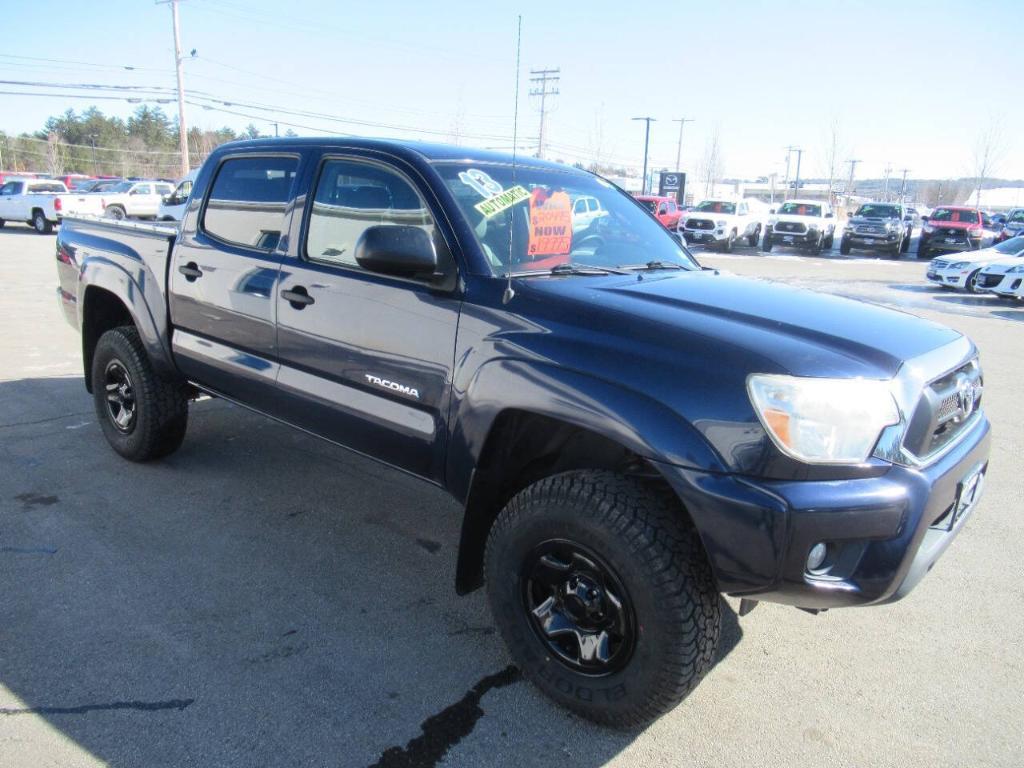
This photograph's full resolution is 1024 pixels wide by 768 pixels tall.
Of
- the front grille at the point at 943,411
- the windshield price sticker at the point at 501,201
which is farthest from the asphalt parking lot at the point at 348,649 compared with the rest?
the windshield price sticker at the point at 501,201

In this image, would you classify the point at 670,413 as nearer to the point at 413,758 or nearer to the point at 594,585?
the point at 594,585

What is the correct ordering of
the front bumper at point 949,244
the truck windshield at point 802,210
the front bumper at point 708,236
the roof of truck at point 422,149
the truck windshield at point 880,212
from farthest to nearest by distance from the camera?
the truck windshield at point 802,210 → the truck windshield at point 880,212 → the front bumper at point 708,236 → the front bumper at point 949,244 → the roof of truck at point 422,149

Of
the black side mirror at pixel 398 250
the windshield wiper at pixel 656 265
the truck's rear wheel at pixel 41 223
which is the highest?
the black side mirror at pixel 398 250

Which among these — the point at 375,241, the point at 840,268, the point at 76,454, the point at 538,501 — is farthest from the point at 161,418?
the point at 840,268

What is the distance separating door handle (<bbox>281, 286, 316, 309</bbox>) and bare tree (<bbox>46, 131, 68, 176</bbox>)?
77.7 metres

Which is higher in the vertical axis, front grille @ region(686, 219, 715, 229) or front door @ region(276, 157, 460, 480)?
front door @ region(276, 157, 460, 480)

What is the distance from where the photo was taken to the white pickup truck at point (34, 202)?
23016mm

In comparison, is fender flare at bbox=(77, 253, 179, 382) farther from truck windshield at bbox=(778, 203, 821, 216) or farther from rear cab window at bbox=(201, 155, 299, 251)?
truck windshield at bbox=(778, 203, 821, 216)

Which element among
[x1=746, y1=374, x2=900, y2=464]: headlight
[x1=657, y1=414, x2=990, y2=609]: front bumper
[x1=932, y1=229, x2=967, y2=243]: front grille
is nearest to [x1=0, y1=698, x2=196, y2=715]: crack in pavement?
[x1=657, y1=414, x2=990, y2=609]: front bumper

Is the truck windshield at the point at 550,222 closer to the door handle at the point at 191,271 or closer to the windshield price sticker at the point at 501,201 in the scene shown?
the windshield price sticker at the point at 501,201

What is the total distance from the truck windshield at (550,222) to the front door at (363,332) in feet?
0.65

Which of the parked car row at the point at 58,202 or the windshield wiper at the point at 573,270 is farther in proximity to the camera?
the parked car row at the point at 58,202

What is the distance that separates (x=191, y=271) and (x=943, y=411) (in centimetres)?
349

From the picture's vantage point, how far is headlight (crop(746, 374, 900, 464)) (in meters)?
2.04
